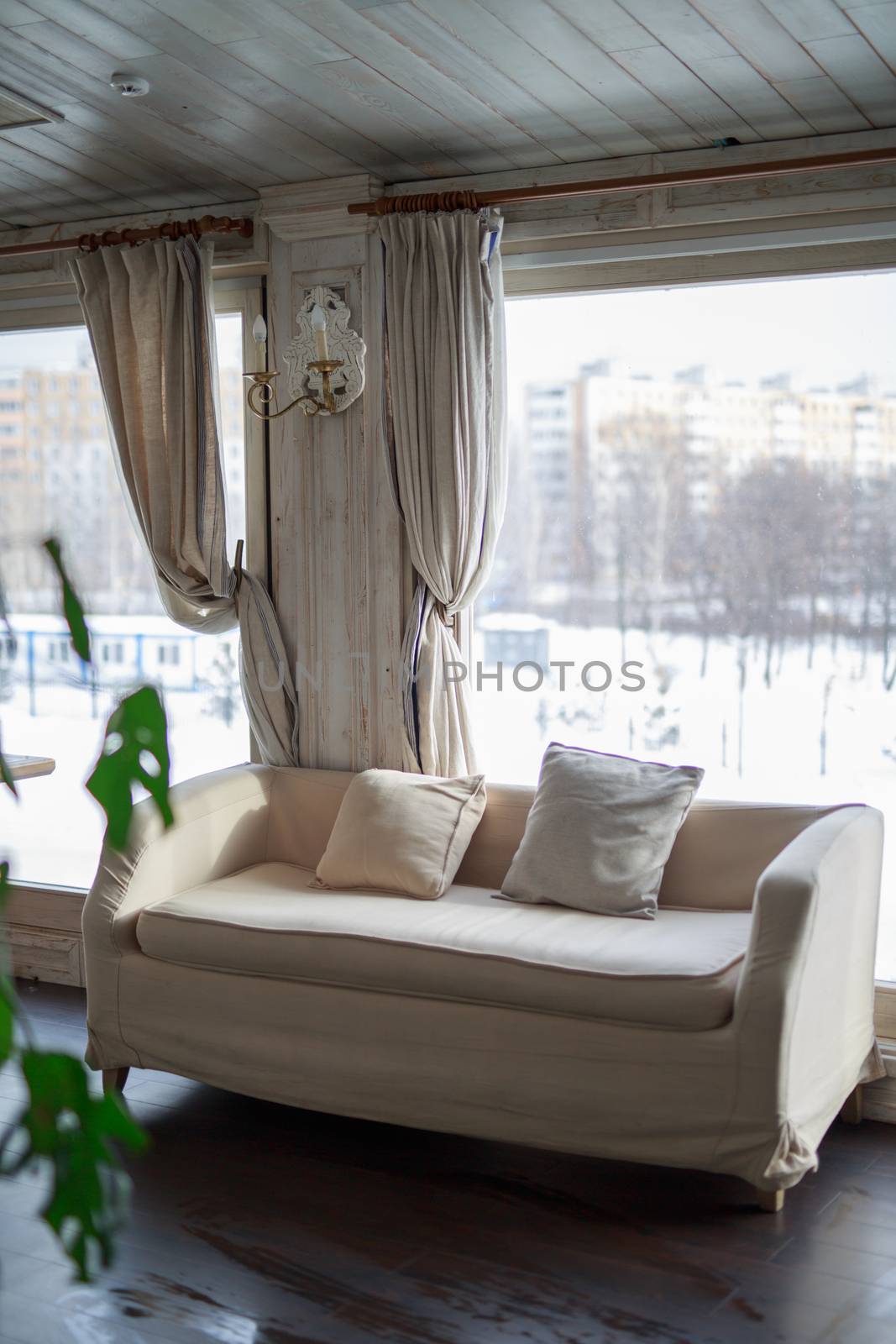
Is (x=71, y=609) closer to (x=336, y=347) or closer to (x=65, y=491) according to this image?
(x=336, y=347)

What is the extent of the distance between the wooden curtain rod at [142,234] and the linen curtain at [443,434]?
0.51 metres

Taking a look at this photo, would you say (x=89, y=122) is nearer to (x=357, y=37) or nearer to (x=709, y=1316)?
(x=357, y=37)

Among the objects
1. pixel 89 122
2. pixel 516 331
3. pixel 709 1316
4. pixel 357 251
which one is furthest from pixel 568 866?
pixel 89 122

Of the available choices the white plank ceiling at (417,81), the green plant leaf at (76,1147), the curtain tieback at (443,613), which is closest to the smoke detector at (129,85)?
the white plank ceiling at (417,81)

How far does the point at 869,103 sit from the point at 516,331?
1.16m

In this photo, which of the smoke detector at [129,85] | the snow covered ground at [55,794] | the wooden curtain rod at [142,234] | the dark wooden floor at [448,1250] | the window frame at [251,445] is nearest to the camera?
the dark wooden floor at [448,1250]

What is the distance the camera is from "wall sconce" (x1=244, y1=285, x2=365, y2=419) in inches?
151

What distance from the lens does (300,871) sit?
147 inches

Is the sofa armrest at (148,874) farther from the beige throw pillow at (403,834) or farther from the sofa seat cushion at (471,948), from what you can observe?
the beige throw pillow at (403,834)

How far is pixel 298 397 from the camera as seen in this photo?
3.92m

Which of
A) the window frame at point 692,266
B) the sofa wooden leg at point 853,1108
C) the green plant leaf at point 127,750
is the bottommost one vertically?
the sofa wooden leg at point 853,1108

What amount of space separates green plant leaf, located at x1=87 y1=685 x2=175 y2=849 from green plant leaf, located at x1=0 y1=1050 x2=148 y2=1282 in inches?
4.0

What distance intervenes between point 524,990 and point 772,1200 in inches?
26.3

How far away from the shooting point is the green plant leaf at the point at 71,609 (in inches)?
22.7
